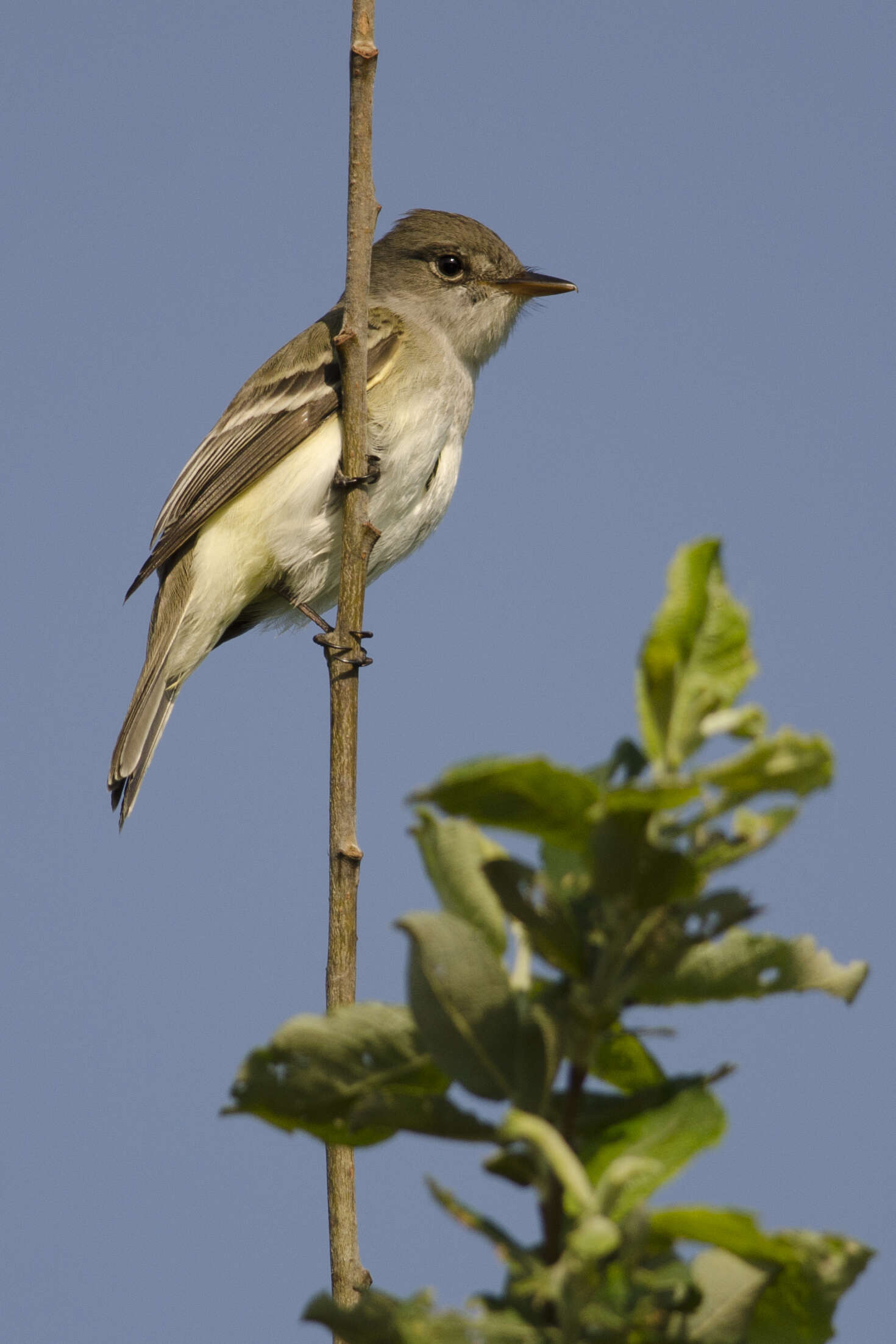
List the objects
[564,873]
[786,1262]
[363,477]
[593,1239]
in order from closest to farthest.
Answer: [593,1239] → [786,1262] → [564,873] → [363,477]

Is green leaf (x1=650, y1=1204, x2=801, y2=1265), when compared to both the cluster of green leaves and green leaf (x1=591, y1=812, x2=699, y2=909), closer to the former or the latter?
the cluster of green leaves

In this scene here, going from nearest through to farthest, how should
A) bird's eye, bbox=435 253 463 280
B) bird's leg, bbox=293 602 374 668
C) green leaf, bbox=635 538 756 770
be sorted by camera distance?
green leaf, bbox=635 538 756 770
bird's leg, bbox=293 602 374 668
bird's eye, bbox=435 253 463 280

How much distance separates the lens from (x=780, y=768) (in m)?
0.89

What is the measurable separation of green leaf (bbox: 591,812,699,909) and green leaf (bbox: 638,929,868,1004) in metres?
0.09

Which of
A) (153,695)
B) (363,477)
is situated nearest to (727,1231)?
(363,477)

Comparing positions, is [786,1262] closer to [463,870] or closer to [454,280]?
[463,870]

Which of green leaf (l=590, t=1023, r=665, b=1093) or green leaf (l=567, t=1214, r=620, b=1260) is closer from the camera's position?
green leaf (l=567, t=1214, r=620, b=1260)

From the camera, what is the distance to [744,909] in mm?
989

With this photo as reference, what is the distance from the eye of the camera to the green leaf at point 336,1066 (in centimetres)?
110

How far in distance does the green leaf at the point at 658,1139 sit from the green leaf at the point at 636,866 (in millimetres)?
176

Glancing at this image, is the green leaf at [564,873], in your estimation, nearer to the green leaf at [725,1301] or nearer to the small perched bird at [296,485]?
the green leaf at [725,1301]

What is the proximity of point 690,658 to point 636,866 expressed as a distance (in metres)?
0.15

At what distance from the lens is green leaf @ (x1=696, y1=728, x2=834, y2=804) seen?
2.88 ft

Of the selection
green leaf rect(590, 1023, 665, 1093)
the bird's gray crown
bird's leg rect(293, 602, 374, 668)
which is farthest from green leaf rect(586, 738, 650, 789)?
the bird's gray crown
